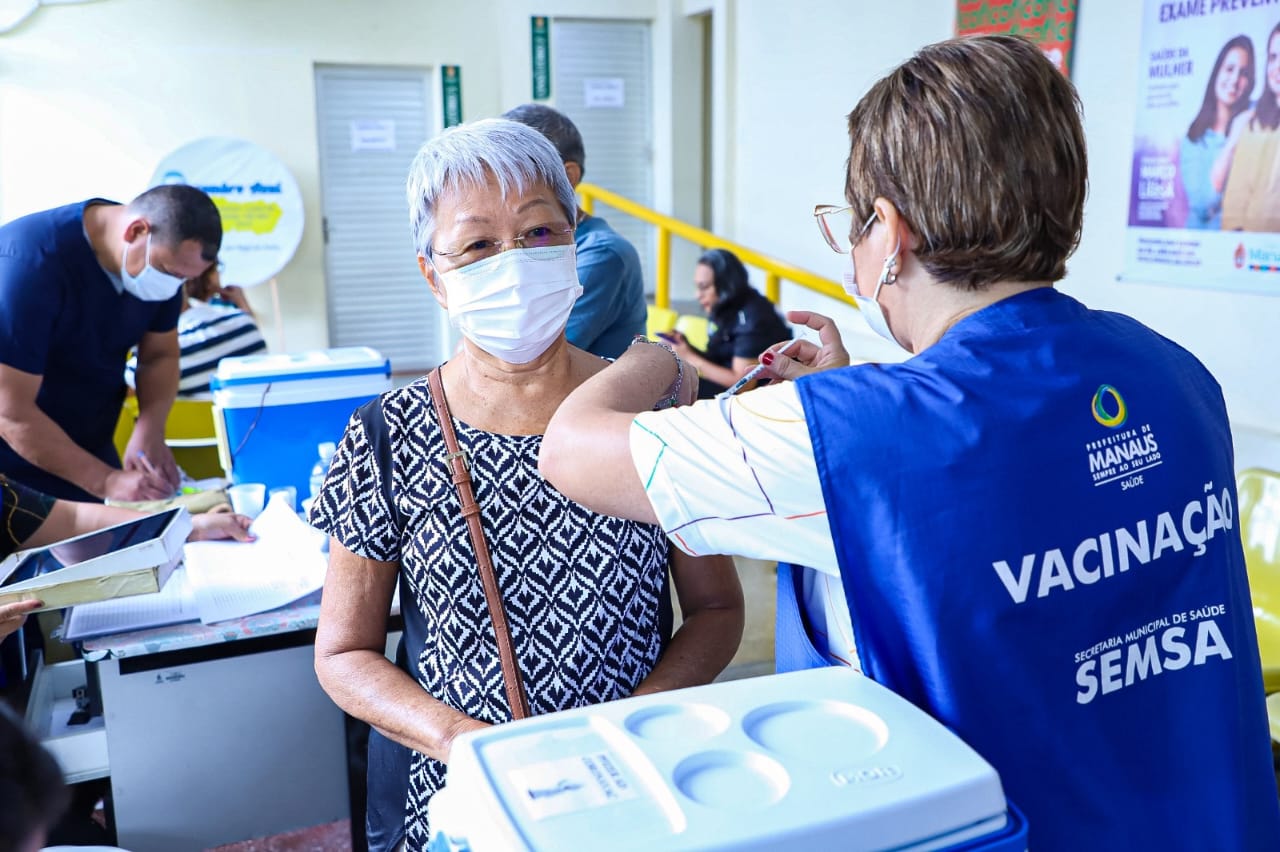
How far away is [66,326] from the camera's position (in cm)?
271

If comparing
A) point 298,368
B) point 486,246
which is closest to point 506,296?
point 486,246

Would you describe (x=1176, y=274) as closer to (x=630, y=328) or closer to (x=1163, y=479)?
(x=630, y=328)

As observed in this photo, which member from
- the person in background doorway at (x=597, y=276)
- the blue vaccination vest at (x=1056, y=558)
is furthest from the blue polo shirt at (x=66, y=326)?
the blue vaccination vest at (x=1056, y=558)

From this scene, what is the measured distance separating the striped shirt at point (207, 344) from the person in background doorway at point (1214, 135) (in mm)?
3221

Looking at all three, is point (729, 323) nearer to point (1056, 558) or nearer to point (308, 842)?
point (308, 842)

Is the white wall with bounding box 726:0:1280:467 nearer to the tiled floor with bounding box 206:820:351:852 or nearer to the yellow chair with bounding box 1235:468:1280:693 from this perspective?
the yellow chair with bounding box 1235:468:1280:693

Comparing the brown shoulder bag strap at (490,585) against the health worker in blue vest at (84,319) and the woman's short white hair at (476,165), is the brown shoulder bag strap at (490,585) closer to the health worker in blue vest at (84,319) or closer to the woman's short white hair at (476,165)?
the woman's short white hair at (476,165)

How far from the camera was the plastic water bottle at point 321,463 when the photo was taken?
2553mm

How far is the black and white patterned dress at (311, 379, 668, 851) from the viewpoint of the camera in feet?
4.42

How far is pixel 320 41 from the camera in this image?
680 centimetres

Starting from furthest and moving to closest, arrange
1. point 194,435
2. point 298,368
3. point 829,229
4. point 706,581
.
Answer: point 194,435 → point 298,368 → point 706,581 → point 829,229

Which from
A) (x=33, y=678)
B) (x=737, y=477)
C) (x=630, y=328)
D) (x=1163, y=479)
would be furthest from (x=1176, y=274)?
(x=33, y=678)

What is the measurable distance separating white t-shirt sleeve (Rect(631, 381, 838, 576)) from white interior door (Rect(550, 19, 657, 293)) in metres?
6.64

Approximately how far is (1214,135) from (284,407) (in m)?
2.79
